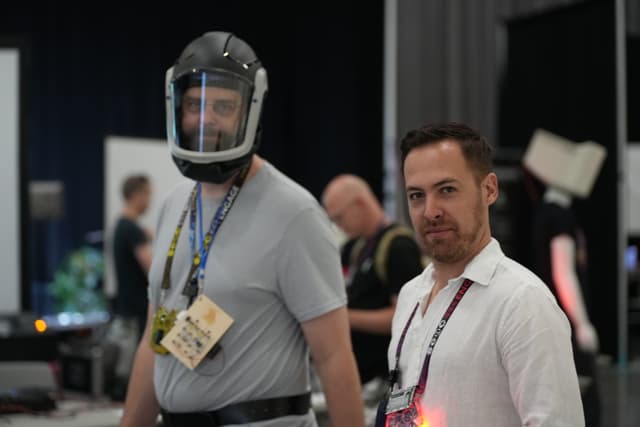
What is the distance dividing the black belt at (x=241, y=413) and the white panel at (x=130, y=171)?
4.82m

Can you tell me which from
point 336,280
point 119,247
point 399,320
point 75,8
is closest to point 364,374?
point 336,280

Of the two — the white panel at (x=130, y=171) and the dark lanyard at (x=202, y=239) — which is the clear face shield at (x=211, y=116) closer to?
the dark lanyard at (x=202, y=239)

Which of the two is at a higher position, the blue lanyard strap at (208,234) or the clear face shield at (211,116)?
the clear face shield at (211,116)

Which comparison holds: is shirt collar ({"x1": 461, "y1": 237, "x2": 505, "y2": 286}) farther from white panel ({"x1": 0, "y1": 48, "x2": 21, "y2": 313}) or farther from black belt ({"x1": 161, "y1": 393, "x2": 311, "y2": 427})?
white panel ({"x1": 0, "y1": 48, "x2": 21, "y2": 313})

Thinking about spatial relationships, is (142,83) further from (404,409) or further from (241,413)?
(404,409)

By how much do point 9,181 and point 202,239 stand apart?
1495 millimetres

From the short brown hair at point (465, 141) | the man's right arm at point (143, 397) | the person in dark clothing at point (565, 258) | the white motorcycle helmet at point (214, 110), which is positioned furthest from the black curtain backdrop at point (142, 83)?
the short brown hair at point (465, 141)

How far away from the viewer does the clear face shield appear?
1.85 metres

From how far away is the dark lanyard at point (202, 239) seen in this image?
1848 mm

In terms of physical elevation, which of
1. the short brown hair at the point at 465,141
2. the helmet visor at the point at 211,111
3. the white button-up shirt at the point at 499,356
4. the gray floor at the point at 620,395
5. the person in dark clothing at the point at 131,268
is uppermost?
the helmet visor at the point at 211,111

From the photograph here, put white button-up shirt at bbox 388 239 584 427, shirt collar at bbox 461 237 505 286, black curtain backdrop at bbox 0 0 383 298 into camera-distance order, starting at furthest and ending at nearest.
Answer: black curtain backdrop at bbox 0 0 383 298 → shirt collar at bbox 461 237 505 286 → white button-up shirt at bbox 388 239 584 427

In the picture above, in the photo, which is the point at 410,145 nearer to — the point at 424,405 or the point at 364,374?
the point at 424,405

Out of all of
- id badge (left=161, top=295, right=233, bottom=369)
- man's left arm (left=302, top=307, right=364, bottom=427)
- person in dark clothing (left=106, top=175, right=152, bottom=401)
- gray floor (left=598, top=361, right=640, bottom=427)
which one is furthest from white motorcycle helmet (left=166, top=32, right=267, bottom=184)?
gray floor (left=598, top=361, right=640, bottom=427)

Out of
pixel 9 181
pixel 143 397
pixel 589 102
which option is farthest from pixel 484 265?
pixel 589 102
